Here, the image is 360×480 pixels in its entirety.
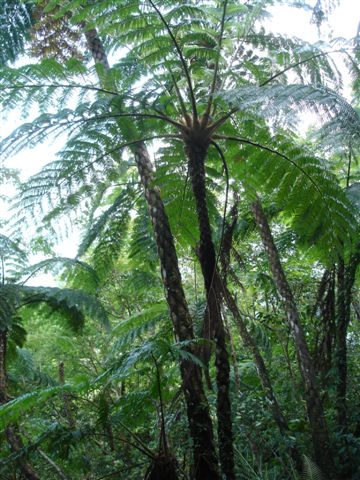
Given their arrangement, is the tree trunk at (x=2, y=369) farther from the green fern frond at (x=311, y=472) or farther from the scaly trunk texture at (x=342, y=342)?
the scaly trunk texture at (x=342, y=342)

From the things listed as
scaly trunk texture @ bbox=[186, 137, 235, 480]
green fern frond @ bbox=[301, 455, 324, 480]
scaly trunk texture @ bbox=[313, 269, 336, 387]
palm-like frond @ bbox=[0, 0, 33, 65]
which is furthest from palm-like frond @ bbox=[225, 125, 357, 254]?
palm-like frond @ bbox=[0, 0, 33, 65]

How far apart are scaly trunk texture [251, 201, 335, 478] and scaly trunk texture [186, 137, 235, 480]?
6.36 feet

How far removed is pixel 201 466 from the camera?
103 inches

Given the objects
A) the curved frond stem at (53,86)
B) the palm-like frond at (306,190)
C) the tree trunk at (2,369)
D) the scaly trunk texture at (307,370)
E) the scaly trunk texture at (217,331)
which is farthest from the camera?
the scaly trunk texture at (307,370)

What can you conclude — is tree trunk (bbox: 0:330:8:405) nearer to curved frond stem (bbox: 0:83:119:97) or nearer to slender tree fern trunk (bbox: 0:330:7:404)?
slender tree fern trunk (bbox: 0:330:7:404)

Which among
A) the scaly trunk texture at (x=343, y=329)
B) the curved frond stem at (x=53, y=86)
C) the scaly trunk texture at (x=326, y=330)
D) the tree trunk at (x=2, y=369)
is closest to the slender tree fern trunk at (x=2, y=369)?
the tree trunk at (x=2, y=369)

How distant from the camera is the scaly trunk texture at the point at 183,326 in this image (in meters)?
2.66

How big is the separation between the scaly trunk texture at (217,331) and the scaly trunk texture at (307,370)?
6.36 ft

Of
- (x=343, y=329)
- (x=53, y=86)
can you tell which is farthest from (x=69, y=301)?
(x=343, y=329)

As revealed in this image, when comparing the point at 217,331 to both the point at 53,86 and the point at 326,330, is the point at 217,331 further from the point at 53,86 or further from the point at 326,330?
the point at 326,330

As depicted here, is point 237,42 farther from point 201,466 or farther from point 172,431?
point 172,431

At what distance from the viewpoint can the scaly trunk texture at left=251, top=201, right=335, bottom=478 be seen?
12.5ft

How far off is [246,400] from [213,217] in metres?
2.12

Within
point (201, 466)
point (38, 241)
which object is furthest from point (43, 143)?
point (201, 466)
